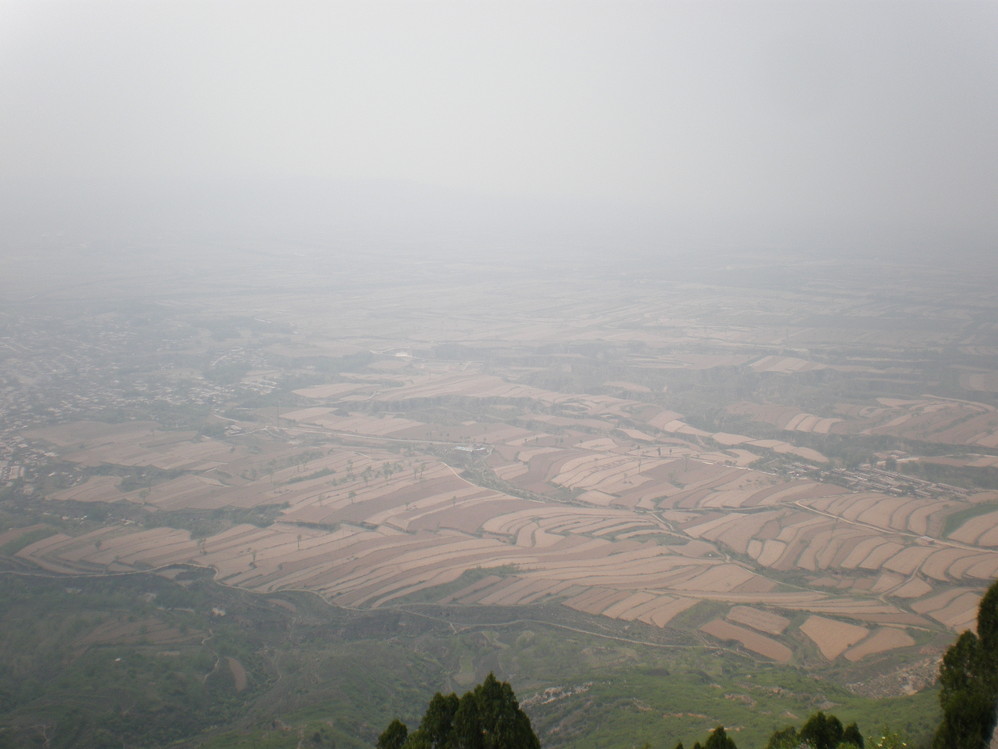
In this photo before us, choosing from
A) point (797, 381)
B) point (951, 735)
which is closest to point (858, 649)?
point (951, 735)

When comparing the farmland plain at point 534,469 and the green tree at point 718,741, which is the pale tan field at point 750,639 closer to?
the farmland plain at point 534,469

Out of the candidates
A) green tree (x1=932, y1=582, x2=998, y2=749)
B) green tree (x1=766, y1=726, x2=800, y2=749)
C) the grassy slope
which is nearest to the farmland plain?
the grassy slope

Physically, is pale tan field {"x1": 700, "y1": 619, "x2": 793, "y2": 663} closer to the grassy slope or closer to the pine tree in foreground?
the grassy slope

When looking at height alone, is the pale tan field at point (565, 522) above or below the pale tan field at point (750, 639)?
above

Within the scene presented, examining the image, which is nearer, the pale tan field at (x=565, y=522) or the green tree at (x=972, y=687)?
the green tree at (x=972, y=687)

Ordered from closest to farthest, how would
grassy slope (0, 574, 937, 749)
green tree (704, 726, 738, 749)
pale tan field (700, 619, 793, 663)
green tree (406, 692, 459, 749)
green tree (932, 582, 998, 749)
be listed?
green tree (932, 582, 998, 749)
green tree (704, 726, 738, 749)
green tree (406, 692, 459, 749)
grassy slope (0, 574, 937, 749)
pale tan field (700, 619, 793, 663)

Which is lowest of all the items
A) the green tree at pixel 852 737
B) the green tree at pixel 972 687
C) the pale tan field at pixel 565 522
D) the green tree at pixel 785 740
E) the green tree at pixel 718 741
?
the pale tan field at pixel 565 522

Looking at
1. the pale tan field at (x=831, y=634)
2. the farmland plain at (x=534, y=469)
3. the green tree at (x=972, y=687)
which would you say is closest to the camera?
the green tree at (x=972, y=687)

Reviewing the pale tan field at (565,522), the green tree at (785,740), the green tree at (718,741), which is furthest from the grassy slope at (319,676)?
the green tree at (718,741)

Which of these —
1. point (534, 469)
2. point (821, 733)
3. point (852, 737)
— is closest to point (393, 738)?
point (821, 733)

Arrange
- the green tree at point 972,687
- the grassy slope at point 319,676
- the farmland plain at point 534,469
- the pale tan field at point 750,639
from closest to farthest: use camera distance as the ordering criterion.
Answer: the green tree at point 972,687
the grassy slope at point 319,676
the pale tan field at point 750,639
the farmland plain at point 534,469

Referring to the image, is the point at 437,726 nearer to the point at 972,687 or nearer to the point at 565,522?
the point at 972,687
